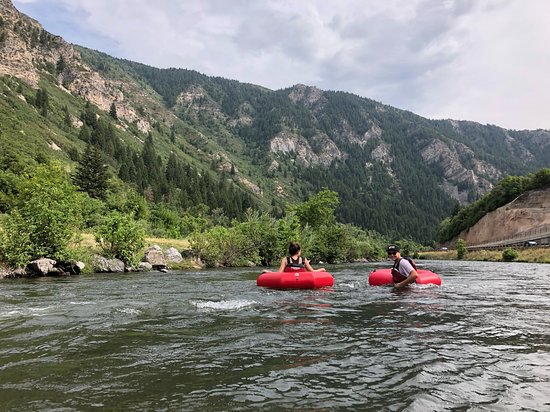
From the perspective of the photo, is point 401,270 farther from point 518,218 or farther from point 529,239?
point 518,218

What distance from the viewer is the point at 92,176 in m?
70.4

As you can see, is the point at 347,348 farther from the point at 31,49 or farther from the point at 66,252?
the point at 31,49

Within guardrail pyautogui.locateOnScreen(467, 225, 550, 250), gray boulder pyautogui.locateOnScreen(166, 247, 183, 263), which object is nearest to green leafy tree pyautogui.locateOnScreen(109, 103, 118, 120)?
gray boulder pyautogui.locateOnScreen(166, 247, 183, 263)

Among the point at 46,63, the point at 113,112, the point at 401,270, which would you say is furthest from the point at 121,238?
the point at 46,63

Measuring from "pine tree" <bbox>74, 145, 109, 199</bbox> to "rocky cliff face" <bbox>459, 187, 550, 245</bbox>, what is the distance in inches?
3352

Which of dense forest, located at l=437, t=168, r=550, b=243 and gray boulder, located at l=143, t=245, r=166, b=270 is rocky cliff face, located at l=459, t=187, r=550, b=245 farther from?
gray boulder, located at l=143, t=245, r=166, b=270

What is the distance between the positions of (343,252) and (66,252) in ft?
155

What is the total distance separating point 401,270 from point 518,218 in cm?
8936

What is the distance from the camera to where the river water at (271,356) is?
15.2ft

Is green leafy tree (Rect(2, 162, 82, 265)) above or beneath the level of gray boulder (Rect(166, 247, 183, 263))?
above

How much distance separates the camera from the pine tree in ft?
225

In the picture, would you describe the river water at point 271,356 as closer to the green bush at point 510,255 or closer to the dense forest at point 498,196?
the green bush at point 510,255

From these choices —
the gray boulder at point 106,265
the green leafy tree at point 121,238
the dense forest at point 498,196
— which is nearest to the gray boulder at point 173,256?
the green leafy tree at point 121,238

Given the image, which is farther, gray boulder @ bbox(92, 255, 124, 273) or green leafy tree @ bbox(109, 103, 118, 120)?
green leafy tree @ bbox(109, 103, 118, 120)
